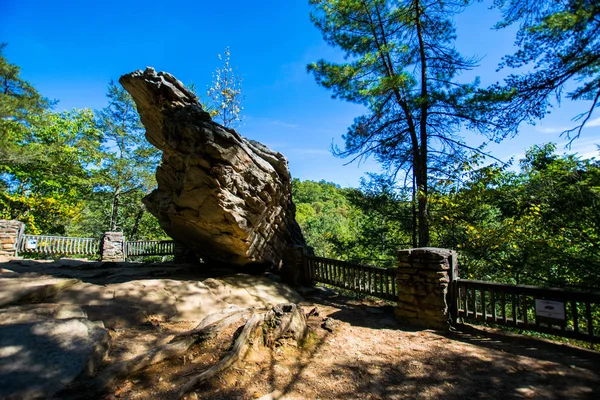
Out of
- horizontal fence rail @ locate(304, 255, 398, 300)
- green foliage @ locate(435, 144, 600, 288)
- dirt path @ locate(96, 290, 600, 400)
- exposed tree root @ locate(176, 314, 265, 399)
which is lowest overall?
dirt path @ locate(96, 290, 600, 400)

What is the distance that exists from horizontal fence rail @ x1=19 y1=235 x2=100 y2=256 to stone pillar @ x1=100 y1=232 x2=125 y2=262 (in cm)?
202

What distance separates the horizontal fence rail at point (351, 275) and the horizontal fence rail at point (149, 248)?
910 centimetres

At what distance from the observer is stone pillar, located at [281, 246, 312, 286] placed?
25.1 feet

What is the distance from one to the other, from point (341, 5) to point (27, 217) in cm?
2117

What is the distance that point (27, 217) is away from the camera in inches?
650

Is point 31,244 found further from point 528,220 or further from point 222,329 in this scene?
point 528,220

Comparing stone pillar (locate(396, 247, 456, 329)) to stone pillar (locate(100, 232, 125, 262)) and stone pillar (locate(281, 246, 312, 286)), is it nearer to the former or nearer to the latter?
stone pillar (locate(281, 246, 312, 286))

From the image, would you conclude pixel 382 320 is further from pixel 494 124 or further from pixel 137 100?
pixel 137 100

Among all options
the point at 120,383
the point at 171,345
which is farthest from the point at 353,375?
the point at 120,383

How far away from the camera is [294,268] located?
7648 millimetres

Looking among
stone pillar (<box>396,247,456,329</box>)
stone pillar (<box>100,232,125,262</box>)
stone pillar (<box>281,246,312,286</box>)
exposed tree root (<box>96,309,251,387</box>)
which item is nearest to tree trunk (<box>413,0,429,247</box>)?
stone pillar (<box>396,247,456,329</box>)

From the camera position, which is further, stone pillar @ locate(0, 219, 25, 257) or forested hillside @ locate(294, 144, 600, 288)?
stone pillar @ locate(0, 219, 25, 257)

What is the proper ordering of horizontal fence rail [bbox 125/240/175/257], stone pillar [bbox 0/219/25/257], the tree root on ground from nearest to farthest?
the tree root on ground → stone pillar [bbox 0/219/25/257] → horizontal fence rail [bbox 125/240/175/257]

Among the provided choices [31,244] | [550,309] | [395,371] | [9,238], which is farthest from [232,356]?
[31,244]
